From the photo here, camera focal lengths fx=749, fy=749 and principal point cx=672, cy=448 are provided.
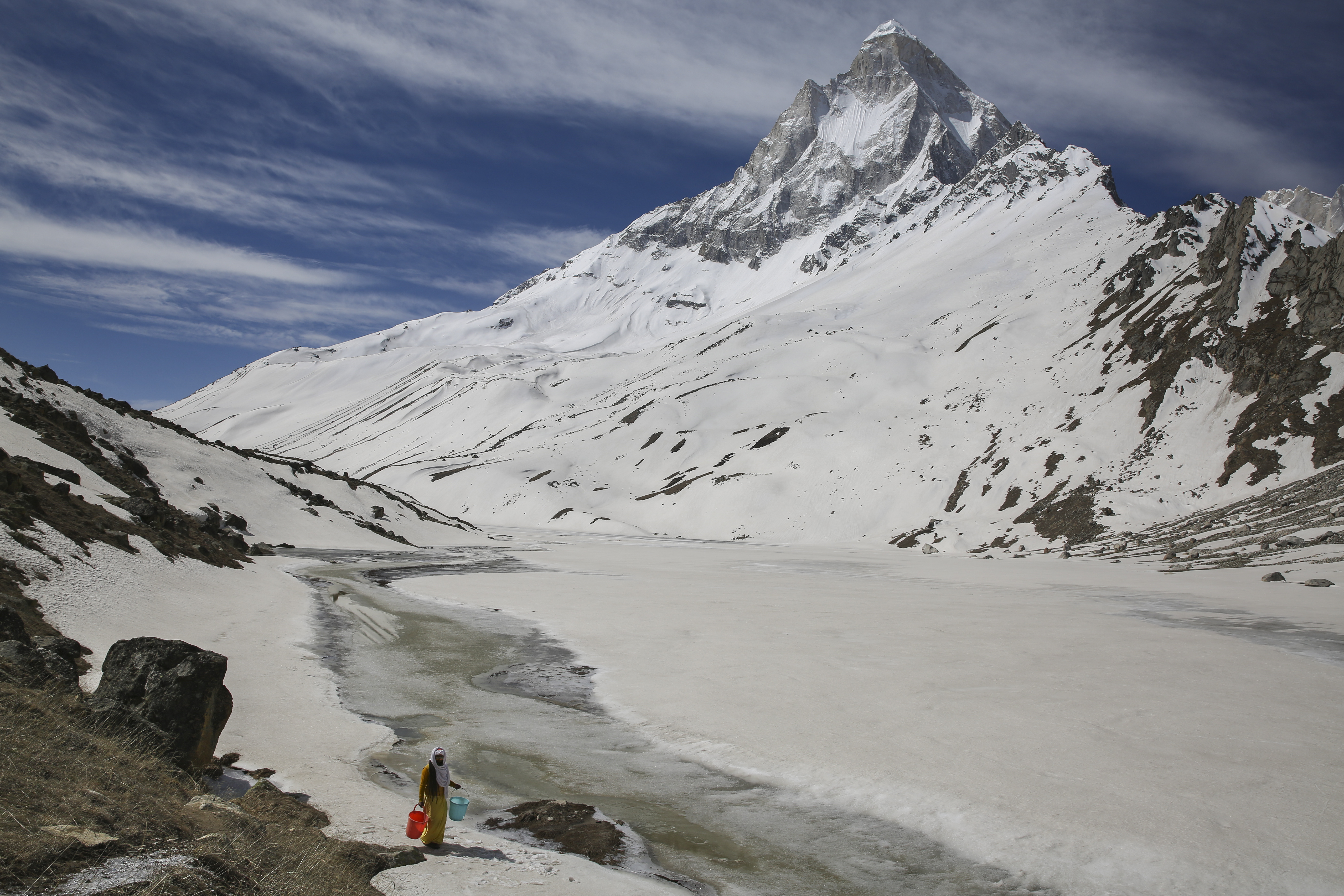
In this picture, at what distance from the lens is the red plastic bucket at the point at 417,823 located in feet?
23.5

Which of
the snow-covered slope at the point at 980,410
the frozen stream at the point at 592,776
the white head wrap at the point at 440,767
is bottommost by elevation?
the frozen stream at the point at 592,776

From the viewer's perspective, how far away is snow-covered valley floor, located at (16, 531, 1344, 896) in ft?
25.0

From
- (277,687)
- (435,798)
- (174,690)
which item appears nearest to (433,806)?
(435,798)

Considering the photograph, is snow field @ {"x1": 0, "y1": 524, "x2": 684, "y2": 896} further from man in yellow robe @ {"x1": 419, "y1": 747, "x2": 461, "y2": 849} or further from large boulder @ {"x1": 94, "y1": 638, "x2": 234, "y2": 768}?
large boulder @ {"x1": 94, "y1": 638, "x2": 234, "y2": 768}

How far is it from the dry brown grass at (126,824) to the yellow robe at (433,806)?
0.52m

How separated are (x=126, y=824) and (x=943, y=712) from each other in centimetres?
1071

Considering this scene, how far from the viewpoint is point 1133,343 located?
246ft

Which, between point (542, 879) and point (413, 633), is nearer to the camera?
point (542, 879)

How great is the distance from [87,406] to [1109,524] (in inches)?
2516

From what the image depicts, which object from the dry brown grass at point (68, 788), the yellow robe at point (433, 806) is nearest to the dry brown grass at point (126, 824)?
the dry brown grass at point (68, 788)

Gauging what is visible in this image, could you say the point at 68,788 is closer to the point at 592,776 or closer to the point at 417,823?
the point at 417,823

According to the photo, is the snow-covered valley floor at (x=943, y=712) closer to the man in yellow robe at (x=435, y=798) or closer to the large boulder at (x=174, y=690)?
the man in yellow robe at (x=435, y=798)

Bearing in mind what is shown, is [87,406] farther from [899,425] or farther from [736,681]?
[899,425]

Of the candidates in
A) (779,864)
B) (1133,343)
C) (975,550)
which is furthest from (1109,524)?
(779,864)
